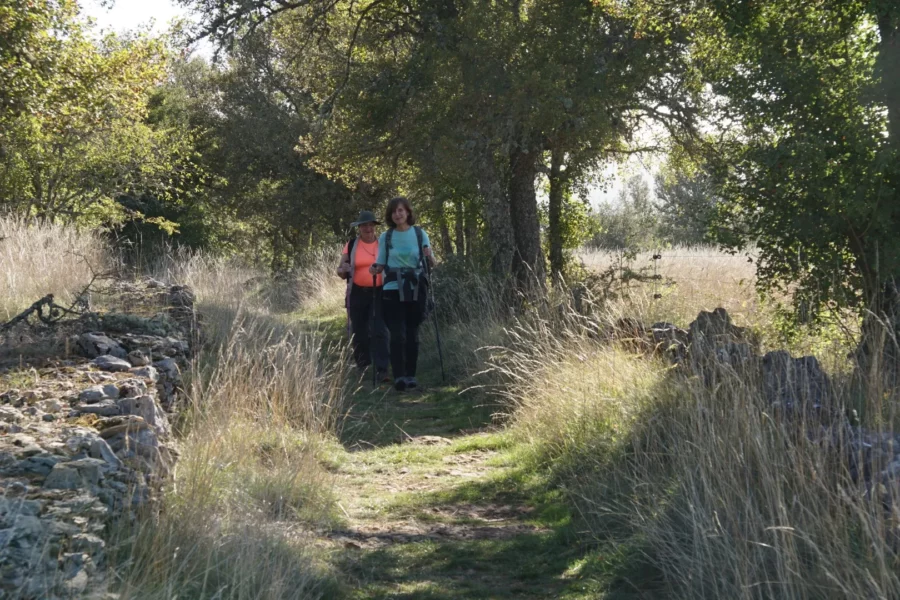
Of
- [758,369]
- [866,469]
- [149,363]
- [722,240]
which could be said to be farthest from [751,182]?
[149,363]

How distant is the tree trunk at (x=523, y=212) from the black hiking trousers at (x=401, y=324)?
4.52m

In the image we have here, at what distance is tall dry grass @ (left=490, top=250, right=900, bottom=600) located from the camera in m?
3.90

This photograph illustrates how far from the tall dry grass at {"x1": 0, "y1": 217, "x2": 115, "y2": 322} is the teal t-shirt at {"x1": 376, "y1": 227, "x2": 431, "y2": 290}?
10.3ft

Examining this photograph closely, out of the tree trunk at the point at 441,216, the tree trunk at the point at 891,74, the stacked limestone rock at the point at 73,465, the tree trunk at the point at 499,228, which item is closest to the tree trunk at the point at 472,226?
the tree trunk at the point at 441,216

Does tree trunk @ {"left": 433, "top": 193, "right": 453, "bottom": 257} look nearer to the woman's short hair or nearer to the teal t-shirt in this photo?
the woman's short hair

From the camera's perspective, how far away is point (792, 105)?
817 cm

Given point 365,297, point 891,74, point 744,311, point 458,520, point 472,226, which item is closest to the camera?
point 458,520

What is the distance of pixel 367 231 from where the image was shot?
11.5m

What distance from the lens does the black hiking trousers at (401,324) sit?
11047 mm

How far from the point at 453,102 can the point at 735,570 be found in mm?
10625

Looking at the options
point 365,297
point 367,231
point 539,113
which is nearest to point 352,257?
point 367,231

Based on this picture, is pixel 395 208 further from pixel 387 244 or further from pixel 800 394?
pixel 800 394

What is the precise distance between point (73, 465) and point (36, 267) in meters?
8.38

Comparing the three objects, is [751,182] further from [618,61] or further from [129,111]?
[129,111]
